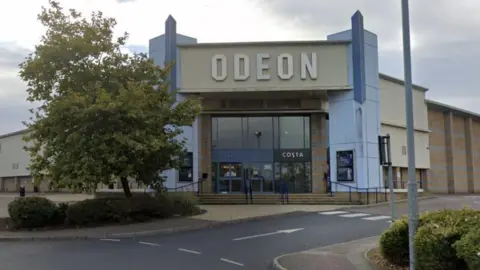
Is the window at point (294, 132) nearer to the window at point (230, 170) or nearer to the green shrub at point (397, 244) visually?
the window at point (230, 170)

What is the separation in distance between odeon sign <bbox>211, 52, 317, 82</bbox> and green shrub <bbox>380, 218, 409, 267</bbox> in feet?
68.0

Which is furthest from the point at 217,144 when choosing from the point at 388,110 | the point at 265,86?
the point at 388,110

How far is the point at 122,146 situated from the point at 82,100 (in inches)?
87.0

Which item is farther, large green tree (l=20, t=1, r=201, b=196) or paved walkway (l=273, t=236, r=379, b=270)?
large green tree (l=20, t=1, r=201, b=196)

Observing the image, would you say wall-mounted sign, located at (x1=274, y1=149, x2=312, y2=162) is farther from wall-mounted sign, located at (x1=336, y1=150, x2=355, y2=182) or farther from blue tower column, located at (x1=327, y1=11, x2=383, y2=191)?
wall-mounted sign, located at (x1=336, y1=150, x2=355, y2=182)

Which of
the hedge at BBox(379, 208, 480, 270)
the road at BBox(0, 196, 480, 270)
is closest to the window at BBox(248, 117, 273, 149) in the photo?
the road at BBox(0, 196, 480, 270)

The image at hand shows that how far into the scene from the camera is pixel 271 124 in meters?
34.8

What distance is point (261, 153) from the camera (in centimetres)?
3422

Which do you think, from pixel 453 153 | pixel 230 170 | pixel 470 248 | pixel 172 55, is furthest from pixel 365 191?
pixel 453 153

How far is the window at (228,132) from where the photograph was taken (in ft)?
113

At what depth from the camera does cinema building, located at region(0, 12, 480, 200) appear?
97.1 feet

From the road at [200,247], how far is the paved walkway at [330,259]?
580 mm

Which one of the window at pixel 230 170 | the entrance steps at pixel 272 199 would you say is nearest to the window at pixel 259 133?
the window at pixel 230 170

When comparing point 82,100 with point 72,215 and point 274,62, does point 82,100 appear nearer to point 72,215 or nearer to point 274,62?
point 72,215
